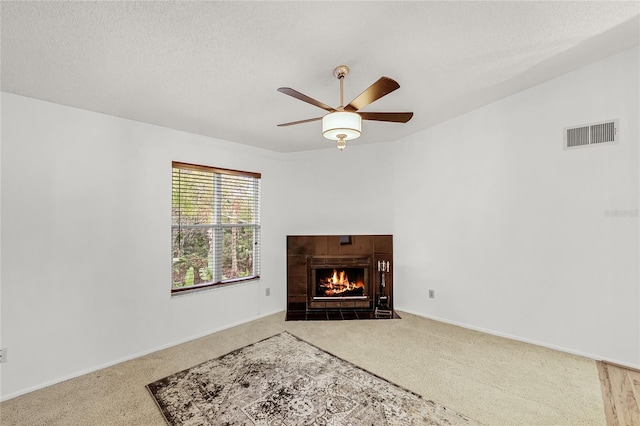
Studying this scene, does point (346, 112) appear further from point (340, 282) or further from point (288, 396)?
point (340, 282)

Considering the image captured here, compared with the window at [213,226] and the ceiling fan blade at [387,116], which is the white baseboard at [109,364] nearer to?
the window at [213,226]

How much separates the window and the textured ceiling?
98 centimetres

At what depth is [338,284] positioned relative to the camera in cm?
452

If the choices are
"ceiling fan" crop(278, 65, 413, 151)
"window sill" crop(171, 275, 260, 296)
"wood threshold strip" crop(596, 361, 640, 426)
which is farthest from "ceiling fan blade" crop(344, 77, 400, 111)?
"window sill" crop(171, 275, 260, 296)

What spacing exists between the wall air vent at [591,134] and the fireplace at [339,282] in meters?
2.87

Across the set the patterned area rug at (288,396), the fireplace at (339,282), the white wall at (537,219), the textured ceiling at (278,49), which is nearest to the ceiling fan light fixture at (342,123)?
the textured ceiling at (278,49)

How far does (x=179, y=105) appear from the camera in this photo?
2.79 m

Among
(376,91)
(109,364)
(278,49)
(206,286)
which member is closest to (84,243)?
(109,364)

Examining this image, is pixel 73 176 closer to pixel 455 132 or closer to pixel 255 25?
pixel 255 25

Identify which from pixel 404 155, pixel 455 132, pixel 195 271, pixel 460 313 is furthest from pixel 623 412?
pixel 195 271

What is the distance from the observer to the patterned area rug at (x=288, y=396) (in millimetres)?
1985

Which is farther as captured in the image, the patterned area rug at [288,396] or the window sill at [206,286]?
the window sill at [206,286]

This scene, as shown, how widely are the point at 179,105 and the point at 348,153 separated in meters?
2.69

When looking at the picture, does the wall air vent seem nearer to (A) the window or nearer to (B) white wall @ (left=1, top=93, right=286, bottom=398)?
(A) the window
